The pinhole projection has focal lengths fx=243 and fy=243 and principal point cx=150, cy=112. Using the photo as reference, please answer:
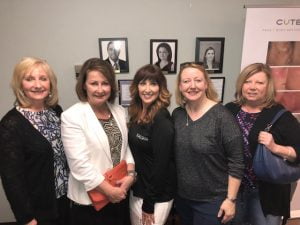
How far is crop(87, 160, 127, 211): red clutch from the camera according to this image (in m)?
1.46

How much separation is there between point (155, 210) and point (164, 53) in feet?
4.69

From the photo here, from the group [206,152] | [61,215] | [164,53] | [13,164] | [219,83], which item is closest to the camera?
[13,164]

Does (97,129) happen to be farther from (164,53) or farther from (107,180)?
(164,53)

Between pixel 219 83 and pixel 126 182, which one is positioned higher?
pixel 219 83

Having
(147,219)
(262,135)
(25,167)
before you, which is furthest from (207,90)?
(25,167)

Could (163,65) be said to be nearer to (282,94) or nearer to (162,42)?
(162,42)

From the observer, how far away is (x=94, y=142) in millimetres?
1416

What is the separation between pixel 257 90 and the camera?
1.52 m

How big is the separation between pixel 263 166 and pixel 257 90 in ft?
1.52

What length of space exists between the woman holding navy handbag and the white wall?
961 millimetres

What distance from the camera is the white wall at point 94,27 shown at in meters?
2.14

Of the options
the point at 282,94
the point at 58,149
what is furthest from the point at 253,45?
the point at 58,149

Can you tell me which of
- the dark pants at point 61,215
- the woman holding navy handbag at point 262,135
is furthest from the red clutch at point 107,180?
the woman holding navy handbag at point 262,135

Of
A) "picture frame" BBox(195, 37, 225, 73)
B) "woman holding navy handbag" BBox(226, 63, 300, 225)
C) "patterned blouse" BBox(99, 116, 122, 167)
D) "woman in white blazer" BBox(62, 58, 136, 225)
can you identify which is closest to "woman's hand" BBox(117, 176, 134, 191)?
"woman in white blazer" BBox(62, 58, 136, 225)
